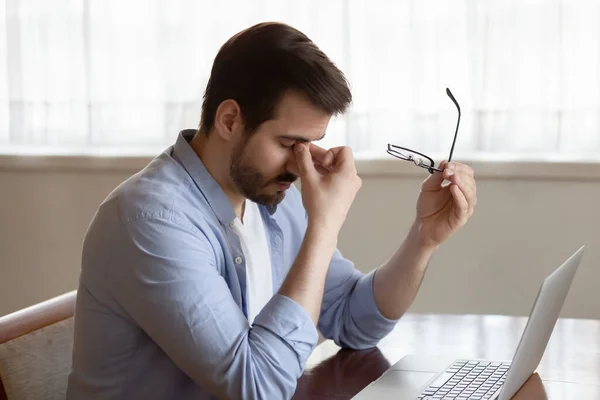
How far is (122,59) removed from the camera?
311cm

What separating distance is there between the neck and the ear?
33 mm

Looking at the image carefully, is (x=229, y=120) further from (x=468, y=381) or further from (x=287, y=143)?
(x=468, y=381)

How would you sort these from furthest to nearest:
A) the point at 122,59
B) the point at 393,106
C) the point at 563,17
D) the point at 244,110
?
the point at 122,59, the point at 393,106, the point at 563,17, the point at 244,110

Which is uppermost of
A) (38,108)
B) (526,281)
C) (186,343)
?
(38,108)

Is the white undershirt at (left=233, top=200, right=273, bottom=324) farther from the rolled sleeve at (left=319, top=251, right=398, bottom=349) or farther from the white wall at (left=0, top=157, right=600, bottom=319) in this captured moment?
the white wall at (left=0, top=157, right=600, bottom=319)

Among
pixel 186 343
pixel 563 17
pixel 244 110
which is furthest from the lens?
pixel 563 17

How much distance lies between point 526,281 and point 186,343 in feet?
5.56

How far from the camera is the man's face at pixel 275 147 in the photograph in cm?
150

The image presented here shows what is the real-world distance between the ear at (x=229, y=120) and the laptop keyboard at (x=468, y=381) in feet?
1.74

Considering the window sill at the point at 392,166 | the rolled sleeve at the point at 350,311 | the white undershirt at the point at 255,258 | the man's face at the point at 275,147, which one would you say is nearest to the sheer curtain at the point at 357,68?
the window sill at the point at 392,166

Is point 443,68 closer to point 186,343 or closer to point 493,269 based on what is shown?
point 493,269

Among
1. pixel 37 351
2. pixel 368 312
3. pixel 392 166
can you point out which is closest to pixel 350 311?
pixel 368 312

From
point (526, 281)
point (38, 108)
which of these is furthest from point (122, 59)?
point (526, 281)

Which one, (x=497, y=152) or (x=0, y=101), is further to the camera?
(x=0, y=101)
